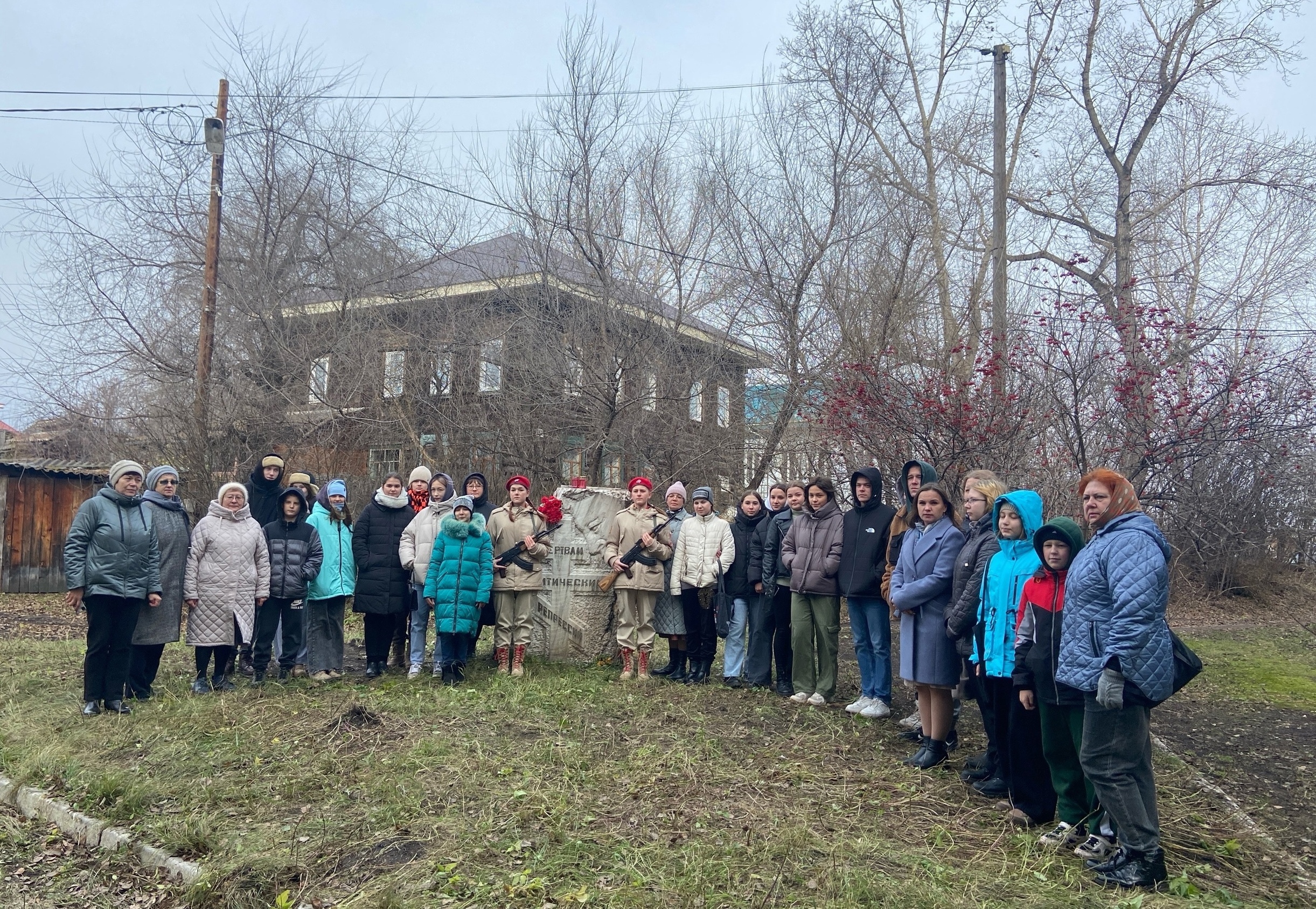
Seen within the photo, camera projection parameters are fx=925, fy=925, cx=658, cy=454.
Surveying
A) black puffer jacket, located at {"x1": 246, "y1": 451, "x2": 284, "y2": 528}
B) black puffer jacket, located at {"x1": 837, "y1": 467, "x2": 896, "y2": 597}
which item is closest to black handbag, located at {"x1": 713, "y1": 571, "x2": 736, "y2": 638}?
black puffer jacket, located at {"x1": 837, "y1": 467, "x2": 896, "y2": 597}

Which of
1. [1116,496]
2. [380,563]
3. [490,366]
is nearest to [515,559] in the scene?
[380,563]

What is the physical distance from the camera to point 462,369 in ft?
47.9

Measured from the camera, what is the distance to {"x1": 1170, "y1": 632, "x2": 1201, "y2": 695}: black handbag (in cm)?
416

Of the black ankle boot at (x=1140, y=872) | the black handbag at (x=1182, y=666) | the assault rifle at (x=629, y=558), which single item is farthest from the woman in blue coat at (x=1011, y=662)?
the assault rifle at (x=629, y=558)

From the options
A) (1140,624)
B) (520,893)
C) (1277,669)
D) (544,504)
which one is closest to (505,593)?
(544,504)

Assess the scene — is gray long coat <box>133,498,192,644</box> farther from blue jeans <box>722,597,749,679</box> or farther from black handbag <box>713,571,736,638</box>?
blue jeans <box>722,597,749,679</box>

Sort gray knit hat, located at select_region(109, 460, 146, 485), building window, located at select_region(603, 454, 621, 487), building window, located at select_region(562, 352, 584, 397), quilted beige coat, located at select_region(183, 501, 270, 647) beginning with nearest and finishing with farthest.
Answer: gray knit hat, located at select_region(109, 460, 146, 485) → quilted beige coat, located at select_region(183, 501, 270, 647) → building window, located at select_region(562, 352, 584, 397) → building window, located at select_region(603, 454, 621, 487)

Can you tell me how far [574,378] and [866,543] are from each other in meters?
7.30

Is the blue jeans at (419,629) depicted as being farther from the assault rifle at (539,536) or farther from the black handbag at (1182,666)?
the black handbag at (1182,666)

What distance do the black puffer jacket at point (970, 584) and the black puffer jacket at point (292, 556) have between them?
17.2ft

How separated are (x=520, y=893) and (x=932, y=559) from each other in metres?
3.53

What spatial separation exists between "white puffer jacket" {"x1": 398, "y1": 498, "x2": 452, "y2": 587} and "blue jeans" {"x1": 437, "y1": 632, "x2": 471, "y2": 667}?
51 centimetres

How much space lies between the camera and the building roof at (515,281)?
14.0 m

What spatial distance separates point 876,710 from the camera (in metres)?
7.31
